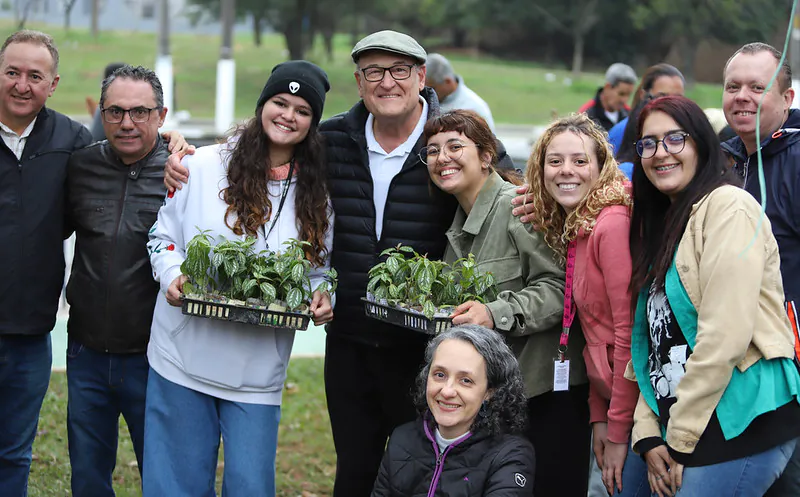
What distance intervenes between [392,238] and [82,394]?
1.64 meters

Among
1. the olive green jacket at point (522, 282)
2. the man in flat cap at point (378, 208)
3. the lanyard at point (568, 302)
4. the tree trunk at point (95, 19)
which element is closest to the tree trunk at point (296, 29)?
the tree trunk at point (95, 19)

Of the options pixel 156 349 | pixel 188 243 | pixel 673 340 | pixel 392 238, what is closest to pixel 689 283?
pixel 673 340

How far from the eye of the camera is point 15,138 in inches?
172

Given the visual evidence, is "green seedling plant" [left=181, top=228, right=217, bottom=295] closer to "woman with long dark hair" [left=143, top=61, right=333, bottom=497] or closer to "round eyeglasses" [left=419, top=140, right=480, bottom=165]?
"woman with long dark hair" [left=143, top=61, right=333, bottom=497]

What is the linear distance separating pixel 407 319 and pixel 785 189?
60.7 inches

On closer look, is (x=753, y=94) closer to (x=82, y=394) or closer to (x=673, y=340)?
(x=673, y=340)

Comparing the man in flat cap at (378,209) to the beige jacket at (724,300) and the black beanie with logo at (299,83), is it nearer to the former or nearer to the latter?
the black beanie with logo at (299,83)

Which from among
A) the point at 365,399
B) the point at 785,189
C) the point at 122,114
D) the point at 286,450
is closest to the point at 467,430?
the point at 365,399

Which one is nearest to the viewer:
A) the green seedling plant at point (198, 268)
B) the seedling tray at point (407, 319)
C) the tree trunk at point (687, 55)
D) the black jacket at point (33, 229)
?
the seedling tray at point (407, 319)

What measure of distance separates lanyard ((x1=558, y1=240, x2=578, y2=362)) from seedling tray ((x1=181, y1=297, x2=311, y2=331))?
1.03 metres

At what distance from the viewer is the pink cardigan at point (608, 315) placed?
11.1 feet

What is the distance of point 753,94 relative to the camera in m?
3.71

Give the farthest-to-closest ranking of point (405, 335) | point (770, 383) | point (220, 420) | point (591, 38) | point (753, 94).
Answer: point (591, 38) < point (405, 335) < point (220, 420) < point (753, 94) < point (770, 383)

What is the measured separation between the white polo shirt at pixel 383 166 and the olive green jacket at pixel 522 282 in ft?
1.31
